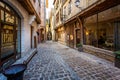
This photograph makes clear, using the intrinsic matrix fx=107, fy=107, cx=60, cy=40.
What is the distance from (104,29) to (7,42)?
5.40 m

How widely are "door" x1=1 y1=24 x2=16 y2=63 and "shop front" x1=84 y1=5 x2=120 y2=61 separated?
5087 mm

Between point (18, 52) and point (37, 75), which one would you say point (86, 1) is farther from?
point (37, 75)

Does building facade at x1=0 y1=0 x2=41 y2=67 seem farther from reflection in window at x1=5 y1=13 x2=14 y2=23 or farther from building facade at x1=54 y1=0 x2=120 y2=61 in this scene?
building facade at x1=54 y1=0 x2=120 y2=61

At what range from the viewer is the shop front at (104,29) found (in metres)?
5.55

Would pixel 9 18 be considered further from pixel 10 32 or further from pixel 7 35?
pixel 7 35

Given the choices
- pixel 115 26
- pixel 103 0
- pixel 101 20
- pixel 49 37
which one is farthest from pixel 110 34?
pixel 49 37

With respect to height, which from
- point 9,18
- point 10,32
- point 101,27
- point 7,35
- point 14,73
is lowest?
point 14,73

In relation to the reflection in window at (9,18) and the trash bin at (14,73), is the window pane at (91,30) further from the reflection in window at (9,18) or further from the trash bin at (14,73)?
the trash bin at (14,73)

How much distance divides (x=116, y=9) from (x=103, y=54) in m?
2.56

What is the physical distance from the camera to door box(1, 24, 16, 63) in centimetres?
410

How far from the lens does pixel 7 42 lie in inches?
177

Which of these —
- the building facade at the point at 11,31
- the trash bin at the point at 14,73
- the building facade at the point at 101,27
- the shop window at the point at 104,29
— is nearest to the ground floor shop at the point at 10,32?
the building facade at the point at 11,31

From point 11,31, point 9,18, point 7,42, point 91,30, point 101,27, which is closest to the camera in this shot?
point 7,42

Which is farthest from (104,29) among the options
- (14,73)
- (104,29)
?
(14,73)
